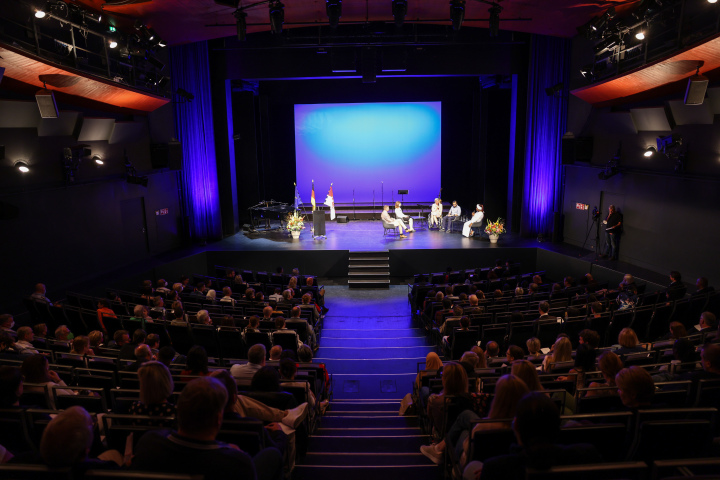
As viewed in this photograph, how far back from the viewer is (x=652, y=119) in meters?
11.0

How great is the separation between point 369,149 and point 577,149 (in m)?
7.91

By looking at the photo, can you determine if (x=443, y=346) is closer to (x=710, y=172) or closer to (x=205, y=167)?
(x=710, y=172)

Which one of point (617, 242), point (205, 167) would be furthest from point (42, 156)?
point (617, 242)

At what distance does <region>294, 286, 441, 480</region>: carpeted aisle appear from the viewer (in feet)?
12.8

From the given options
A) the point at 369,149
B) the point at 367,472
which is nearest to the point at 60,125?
the point at 367,472

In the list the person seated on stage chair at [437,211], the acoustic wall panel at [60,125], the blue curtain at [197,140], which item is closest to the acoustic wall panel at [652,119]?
the person seated on stage chair at [437,211]

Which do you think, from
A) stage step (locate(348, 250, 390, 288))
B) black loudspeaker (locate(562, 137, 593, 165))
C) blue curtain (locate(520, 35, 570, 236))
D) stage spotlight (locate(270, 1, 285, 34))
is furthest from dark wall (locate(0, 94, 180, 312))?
black loudspeaker (locate(562, 137, 593, 165))

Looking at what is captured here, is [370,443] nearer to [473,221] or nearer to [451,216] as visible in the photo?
[473,221]

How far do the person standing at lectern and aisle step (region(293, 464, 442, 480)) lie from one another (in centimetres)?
1027

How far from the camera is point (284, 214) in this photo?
1633 centimetres

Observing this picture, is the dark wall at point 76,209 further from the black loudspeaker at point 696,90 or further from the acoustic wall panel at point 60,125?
the black loudspeaker at point 696,90

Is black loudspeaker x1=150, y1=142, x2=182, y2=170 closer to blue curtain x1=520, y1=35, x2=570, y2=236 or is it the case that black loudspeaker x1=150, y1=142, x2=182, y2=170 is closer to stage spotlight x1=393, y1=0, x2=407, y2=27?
stage spotlight x1=393, y1=0, x2=407, y2=27

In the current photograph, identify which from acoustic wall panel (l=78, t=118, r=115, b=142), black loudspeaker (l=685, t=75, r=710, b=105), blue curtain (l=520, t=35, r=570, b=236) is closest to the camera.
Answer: black loudspeaker (l=685, t=75, r=710, b=105)

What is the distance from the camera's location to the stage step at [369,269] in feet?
44.3
